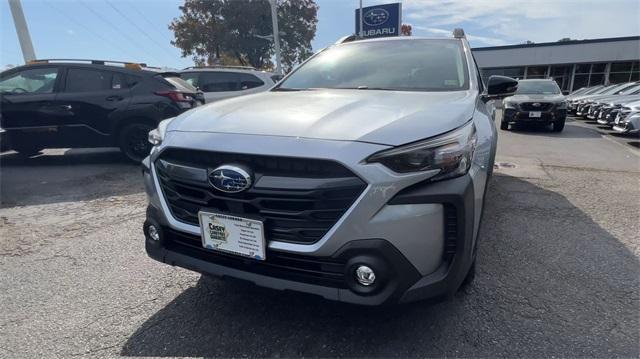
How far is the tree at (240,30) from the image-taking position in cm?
3075

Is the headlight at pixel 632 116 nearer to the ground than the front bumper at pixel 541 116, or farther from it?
farther from it

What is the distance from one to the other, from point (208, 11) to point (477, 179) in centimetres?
3365

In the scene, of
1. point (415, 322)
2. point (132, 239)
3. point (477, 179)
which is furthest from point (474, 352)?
point (132, 239)

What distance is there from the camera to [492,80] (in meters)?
3.37

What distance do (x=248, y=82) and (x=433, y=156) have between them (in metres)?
7.80

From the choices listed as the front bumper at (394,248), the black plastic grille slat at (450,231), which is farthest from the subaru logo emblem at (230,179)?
the black plastic grille slat at (450,231)

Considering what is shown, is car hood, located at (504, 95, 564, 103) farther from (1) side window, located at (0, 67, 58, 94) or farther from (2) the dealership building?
(2) the dealership building

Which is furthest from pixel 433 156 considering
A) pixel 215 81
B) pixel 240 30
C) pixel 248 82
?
pixel 240 30

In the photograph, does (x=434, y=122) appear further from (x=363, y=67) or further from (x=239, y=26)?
(x=239, y=26)

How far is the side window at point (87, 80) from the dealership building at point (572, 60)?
2817 cm

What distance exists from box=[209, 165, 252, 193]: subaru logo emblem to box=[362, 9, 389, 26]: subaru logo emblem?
60.3 feet

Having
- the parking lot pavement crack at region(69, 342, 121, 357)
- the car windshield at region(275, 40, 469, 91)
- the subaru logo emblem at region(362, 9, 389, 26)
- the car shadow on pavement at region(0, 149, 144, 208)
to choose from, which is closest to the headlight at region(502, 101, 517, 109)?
the subaru logo emblem at region(362, 9, 389, 26)

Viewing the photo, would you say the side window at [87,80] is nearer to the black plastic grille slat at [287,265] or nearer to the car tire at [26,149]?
the car tire at [26,149]

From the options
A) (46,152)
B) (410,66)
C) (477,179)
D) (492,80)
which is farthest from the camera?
(46,152)
